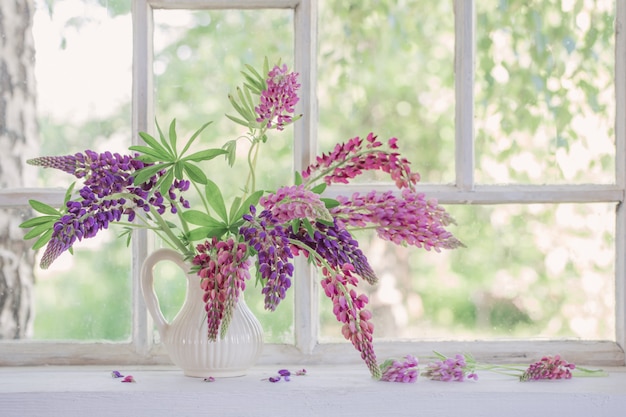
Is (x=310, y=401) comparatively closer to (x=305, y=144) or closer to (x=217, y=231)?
(x=217, y=231)

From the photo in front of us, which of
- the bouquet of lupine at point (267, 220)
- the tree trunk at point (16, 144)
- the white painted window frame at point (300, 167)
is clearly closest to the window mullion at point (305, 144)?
the white painted window frame at point (300, 167)

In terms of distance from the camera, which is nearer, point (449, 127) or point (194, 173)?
point (194, 173)

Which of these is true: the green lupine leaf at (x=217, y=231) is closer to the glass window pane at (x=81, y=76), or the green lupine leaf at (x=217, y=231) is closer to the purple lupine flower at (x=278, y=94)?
the purple lupine flower at (x=278, y=94)

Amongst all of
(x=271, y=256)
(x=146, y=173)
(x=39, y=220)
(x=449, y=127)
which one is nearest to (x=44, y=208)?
(x=39, y=220)

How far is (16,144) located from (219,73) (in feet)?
1.45

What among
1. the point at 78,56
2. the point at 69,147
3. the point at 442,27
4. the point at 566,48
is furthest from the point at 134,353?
the point at 566,48

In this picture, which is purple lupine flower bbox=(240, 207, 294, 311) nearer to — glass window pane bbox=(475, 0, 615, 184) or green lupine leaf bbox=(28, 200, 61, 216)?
green lupine leaf bbox=(28, 200, 61, 216)

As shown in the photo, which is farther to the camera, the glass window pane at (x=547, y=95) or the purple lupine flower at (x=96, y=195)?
the glass window pane at (x=547, y=95)

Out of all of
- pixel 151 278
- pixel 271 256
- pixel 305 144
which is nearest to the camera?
pixel 271 256

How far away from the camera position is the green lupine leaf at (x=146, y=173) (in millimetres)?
1368

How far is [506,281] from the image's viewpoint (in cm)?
174

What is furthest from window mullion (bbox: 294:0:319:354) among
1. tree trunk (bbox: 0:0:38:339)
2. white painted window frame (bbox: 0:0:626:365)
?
tree trunk (bbox: 0:0:38:339)

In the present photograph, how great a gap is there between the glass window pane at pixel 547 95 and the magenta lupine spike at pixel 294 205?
57 centimetres

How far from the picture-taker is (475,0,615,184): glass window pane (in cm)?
175
